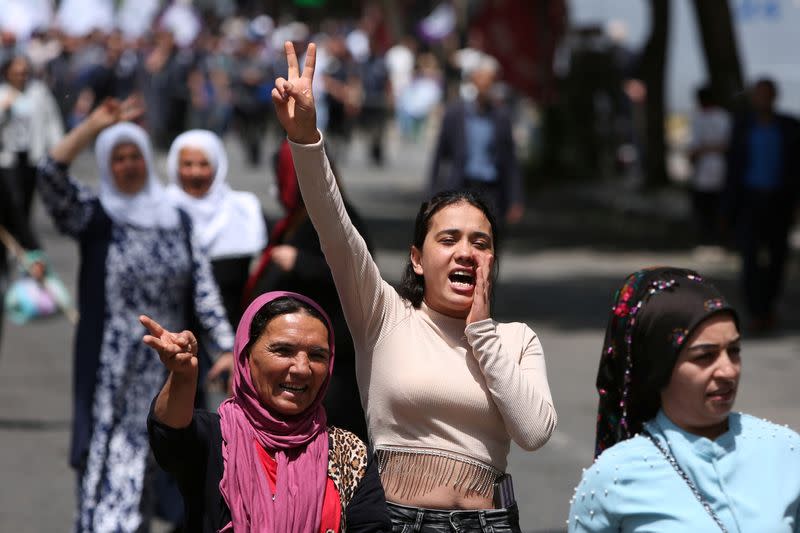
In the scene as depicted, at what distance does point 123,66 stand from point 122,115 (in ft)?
78.1

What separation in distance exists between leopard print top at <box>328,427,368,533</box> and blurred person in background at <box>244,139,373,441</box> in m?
1.44

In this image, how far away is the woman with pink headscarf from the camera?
375 centimetres

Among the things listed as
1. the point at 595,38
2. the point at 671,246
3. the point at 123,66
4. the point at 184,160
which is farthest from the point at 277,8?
the point at 184,160

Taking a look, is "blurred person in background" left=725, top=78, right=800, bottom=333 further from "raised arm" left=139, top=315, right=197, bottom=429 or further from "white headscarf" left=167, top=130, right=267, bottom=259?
"raised arm" left=139, top=315, right=197, bottom=429

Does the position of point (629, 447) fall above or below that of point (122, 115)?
below

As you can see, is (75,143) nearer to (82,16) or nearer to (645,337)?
(645,337)

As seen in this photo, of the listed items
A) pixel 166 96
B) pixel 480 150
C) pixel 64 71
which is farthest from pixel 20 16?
pixel 480 150

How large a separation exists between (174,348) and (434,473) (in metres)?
0.76

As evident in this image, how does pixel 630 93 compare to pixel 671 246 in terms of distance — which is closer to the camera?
pixel 671 246

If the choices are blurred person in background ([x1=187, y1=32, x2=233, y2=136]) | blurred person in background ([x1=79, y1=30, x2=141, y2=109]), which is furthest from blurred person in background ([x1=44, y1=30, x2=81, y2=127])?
Result: blurred person in background ([x1=187, y1=32, x2=233, y2=136])

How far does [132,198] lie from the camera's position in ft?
20.8

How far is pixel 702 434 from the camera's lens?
377 centimetres

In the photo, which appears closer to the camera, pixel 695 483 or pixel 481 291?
pixel 695 483

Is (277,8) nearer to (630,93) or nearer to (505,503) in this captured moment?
(630,93)
